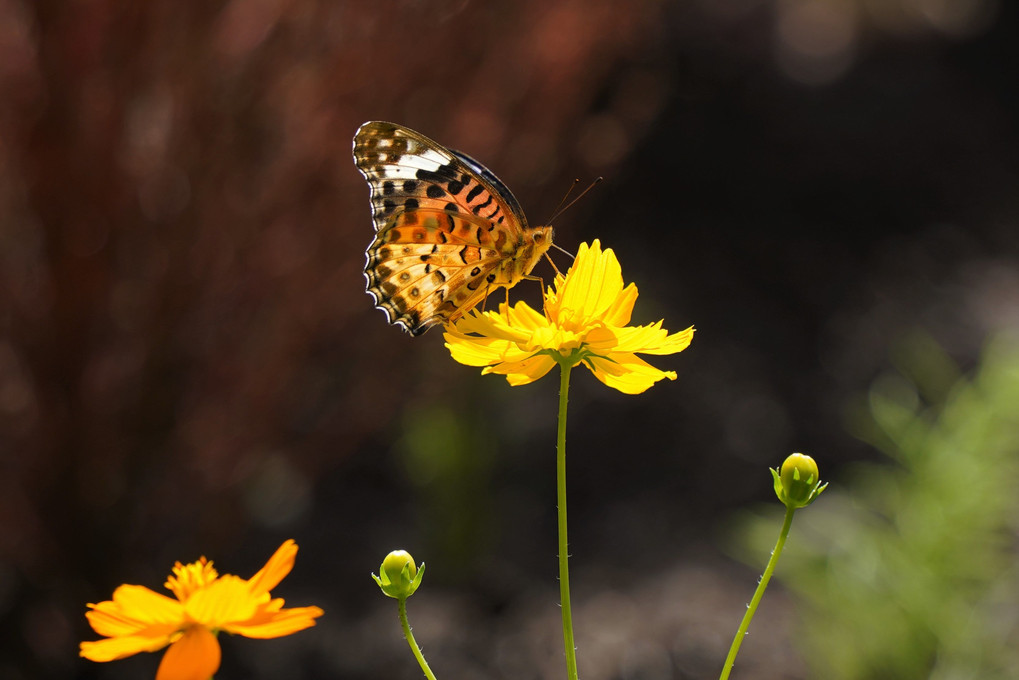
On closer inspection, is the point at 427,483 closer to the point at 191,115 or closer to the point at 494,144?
the point at 494,144

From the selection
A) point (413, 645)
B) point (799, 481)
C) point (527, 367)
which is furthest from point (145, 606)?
point (799, 481)

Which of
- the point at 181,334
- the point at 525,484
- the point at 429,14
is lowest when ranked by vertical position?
the point at 525,484

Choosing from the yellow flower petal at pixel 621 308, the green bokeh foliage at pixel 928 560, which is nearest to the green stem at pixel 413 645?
the yellow flower petal at pixel 621 308

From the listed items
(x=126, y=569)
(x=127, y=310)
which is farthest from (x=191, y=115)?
(x=126, y=569)

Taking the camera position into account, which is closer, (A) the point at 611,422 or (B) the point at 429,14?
(B) the point at 429,14

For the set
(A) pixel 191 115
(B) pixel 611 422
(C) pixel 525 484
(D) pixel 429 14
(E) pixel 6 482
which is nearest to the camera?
(A) pixel 191 115

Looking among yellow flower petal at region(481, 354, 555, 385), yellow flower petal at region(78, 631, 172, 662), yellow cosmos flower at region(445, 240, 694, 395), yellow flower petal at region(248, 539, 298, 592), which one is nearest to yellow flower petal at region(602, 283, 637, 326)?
yellow cosmos flower at region(445, 240, 694, 395)

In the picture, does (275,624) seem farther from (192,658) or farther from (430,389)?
(430,389)
